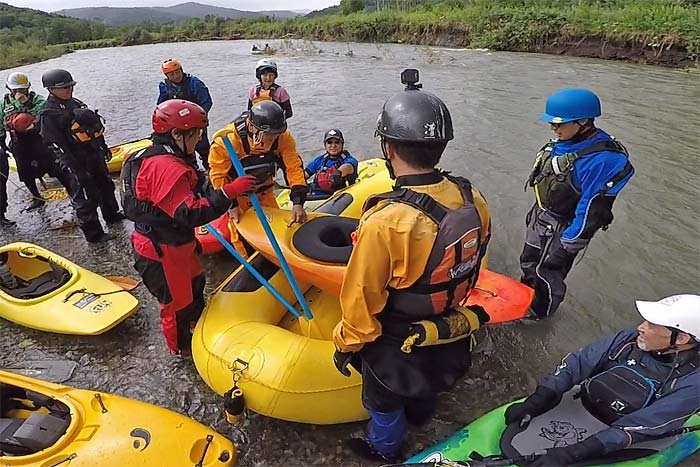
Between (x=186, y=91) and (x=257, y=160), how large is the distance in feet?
7.58

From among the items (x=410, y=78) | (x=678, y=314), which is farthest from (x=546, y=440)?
(x=410, y=78)

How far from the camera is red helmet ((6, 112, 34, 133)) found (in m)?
4.68

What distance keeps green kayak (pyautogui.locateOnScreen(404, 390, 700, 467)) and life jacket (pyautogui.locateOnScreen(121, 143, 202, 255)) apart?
169 cm

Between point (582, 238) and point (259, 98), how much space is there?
3656mm

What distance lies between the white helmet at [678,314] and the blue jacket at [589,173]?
34.7 inches

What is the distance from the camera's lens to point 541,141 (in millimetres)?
7824

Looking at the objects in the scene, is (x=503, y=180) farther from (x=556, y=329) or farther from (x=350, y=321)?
(x=350, y=321)

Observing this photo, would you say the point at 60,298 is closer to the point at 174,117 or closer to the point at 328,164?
the point at 174,117

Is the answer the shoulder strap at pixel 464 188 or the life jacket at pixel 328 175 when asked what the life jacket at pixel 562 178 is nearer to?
the shoulder strap at pixel 464 188

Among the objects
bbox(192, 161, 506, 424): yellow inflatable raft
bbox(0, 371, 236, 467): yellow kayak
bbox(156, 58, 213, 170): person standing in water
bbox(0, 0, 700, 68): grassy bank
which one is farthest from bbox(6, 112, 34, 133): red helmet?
bbox(0, 0, 700, 68): grassy bank

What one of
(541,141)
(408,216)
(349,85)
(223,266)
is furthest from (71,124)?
(349,85)

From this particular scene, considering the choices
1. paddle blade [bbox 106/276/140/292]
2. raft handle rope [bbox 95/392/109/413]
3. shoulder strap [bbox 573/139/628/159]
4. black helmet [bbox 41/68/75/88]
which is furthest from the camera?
black helmet [bbox 41/68/75/88]

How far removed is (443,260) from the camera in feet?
5.69

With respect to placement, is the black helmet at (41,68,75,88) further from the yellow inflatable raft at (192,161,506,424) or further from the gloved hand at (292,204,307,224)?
the yellow inflatable raft at (192,161,506,424)
